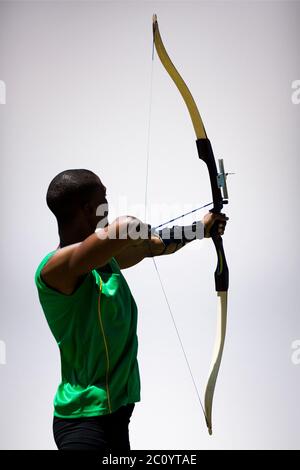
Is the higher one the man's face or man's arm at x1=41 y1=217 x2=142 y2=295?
the man's face

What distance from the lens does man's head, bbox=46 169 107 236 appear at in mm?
1155

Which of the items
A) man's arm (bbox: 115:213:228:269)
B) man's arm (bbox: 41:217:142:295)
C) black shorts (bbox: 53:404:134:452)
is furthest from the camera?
man's arm (bbox: 115:213:228:269)

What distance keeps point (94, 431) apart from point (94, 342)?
16cm

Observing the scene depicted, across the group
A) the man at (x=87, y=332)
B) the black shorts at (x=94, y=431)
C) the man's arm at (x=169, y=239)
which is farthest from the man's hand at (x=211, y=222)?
the black shorts at (x=94, y=431)

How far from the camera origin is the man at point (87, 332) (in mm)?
1132

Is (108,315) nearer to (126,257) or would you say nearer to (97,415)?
(97,415)

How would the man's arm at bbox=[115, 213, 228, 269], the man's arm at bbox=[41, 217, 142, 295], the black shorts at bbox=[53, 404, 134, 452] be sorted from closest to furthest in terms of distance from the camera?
the man's arm at bbox=[41, 217, 142, 295], the black shorts at bbox=[53, 404, 134, 452], the man's arm at bbox=[115, 213, 228, 269]

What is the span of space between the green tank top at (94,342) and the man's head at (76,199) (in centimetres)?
9

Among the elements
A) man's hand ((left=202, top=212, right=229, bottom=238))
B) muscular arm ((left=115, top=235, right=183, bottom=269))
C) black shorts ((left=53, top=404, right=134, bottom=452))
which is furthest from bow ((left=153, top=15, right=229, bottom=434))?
black shorts ((left=53, top=404, right=134, bottom=452))

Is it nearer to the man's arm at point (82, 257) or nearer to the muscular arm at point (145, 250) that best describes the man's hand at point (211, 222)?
the muscular arm at point (145, 250)

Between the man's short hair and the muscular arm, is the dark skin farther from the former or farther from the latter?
the muscular arm

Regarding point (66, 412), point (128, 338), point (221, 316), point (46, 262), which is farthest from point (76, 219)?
point (221, 316)

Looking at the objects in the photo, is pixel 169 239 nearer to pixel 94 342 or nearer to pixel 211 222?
pixel 211 222

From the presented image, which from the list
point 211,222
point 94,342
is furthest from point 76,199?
point 211,222
